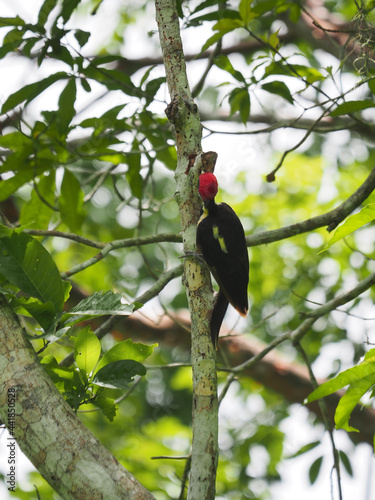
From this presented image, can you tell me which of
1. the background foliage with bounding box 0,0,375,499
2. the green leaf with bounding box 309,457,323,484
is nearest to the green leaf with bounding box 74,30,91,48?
the background foliage with bounding box 0,0,375,499

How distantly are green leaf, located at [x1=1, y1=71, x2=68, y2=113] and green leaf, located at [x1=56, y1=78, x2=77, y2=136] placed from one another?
6cm

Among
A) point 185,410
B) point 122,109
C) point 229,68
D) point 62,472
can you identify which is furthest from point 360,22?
point 185,410

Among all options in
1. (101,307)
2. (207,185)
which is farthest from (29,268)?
(207,185)

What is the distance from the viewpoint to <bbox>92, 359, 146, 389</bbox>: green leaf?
188 cm

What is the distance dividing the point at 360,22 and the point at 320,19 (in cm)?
216

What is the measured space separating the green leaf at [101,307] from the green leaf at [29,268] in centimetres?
7

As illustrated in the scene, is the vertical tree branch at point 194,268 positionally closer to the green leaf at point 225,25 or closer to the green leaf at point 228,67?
the green leaf at point 225,25

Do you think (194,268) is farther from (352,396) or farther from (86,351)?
(352,396)

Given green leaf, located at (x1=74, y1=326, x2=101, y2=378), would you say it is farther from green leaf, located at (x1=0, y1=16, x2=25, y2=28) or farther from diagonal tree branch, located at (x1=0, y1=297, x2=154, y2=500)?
green leaf, located at (x1=0, y1=16, x2=25, y2=28)

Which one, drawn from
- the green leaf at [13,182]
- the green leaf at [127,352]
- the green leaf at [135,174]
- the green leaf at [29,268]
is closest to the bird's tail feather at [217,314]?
the green leaf at [127,352]

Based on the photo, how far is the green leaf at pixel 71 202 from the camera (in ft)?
10.0

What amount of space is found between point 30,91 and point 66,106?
0.58ft

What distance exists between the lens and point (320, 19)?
4.72 meters

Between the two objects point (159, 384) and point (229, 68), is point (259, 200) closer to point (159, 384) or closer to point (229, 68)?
point (159, 384)
